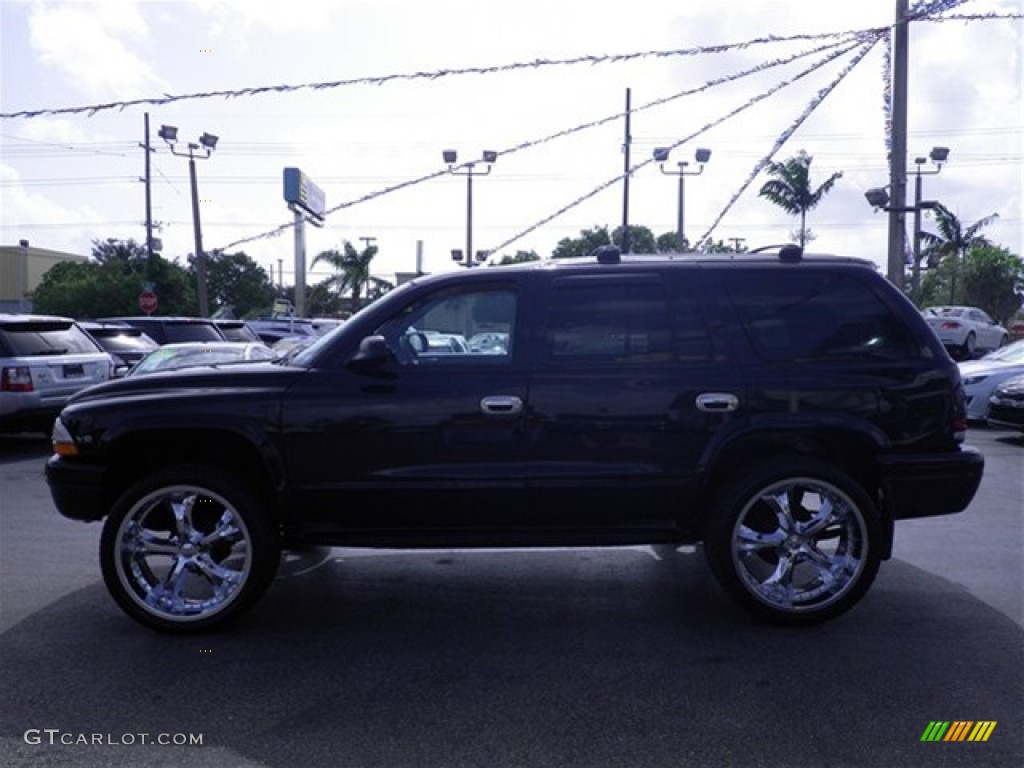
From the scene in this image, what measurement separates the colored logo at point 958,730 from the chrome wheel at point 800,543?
1.15 m

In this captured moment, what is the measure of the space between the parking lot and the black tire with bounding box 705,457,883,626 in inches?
6.5

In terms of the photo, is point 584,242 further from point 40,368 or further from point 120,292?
point 40,368

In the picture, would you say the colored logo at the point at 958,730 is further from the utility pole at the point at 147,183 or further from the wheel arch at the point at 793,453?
the utility pole at the point at 147,183

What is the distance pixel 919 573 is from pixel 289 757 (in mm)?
4141

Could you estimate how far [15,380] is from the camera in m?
11.3

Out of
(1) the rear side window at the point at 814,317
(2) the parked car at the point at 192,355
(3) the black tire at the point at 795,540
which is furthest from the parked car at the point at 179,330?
(3) the black tire at the point at 795,540

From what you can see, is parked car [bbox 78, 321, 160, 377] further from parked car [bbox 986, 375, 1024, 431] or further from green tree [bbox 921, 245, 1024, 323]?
green tree [bbox 921, 245, 1024, 323]

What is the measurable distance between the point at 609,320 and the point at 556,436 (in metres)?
0.67

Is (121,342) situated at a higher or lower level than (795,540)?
higher

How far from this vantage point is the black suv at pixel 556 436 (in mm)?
4996

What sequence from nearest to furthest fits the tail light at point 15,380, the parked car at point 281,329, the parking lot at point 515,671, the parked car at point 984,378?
1. the parking lot at point 515,671
2. the tail light at point 15,380
3. the parked car at point 984,378
4. the parked car at point 281,329

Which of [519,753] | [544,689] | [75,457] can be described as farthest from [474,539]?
[75,457]

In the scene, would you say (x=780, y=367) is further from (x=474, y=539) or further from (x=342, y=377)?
(x=342, y=377)

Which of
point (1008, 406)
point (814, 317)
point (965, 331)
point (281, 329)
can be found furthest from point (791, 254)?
point (281, 329)
